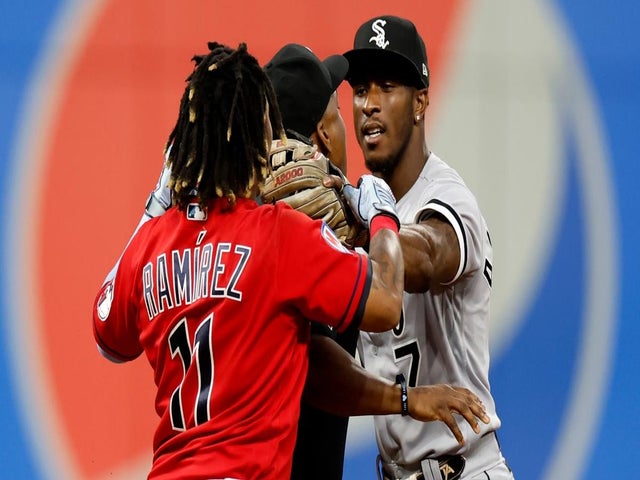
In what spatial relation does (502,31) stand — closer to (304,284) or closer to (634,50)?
(634,50)

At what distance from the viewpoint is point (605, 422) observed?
11.8 feet

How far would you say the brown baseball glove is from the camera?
5.94ft

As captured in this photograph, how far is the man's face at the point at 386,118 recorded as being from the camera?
230 cm

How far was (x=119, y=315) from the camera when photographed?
5.80 ft

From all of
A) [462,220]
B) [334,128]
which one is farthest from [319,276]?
[334,128]

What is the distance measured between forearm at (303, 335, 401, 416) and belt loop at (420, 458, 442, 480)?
0.28 meters

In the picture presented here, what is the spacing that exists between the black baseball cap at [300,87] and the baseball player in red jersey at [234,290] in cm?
30

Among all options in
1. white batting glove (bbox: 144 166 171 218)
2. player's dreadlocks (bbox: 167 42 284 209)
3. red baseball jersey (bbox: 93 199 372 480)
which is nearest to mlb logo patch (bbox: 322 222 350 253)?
red baseball jersey (bbox: 93 199 372 480)

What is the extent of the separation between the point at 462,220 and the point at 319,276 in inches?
20.3

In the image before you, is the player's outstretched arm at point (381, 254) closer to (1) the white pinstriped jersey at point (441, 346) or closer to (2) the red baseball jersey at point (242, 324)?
(2) the red baseball jersey at point (242, 324)

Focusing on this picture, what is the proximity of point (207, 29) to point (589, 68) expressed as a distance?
146 centimetres

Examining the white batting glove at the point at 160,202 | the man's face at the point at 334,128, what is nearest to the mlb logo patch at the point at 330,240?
the white batting glove at the point at 160,202

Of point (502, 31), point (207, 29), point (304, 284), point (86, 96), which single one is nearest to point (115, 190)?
point (86, 96)

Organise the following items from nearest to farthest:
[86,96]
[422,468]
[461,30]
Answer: [422,468], [86,96], [461,30]
